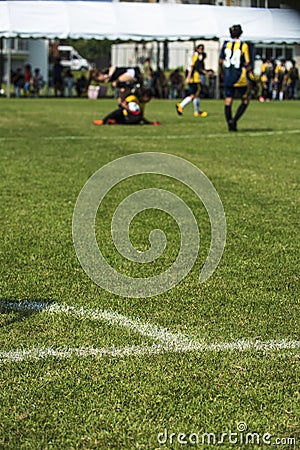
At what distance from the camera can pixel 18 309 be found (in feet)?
15.3

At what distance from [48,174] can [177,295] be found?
579 cm

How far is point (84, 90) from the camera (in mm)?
40219

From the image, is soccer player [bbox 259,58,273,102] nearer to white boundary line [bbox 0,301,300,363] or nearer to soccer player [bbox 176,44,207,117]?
soccer player [bbox 176,44,207,117]

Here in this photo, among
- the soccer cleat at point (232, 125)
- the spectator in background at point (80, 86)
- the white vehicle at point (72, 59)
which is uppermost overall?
the white vehicle at point (72, 59)

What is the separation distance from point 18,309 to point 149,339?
834mm

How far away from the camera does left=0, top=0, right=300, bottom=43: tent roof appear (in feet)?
106

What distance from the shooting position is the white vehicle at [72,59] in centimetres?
7275

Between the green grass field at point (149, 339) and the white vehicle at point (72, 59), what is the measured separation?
62.7 m

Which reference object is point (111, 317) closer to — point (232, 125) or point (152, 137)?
point (152, 137)

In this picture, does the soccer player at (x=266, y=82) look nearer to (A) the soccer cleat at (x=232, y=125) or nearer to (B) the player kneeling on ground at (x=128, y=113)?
(B) the player kneeling on ground at (x=128, y=113)

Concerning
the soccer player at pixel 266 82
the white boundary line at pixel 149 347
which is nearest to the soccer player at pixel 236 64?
the white boundary line at pixel 149 347

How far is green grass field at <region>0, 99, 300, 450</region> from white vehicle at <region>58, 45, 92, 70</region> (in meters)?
62.7

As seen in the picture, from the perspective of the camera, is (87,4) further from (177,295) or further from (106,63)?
(106,63)

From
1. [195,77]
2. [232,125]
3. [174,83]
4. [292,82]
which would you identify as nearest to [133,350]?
[232,125]
